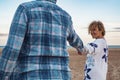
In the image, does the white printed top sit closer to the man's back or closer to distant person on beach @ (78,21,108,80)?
distant person on beach @ (78,21,108,80)

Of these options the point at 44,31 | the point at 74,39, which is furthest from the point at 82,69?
the point at 44,31

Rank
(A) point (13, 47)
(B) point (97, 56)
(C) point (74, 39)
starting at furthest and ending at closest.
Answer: (B) point (97, 56) → (C) point (74, 39) → (A) point (13, 47)

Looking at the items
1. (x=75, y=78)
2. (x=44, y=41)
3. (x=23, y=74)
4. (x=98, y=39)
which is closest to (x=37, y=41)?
(x=44, y=41)

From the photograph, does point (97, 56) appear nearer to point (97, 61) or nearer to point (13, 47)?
point (97, 61)

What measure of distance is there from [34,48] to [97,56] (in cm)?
295

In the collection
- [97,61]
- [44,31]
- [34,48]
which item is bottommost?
[97,61]

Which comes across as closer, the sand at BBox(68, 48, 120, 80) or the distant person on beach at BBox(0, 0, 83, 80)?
the distant person on beach at BBox(0, 0, 83, 80)

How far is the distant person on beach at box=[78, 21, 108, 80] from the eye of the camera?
20.9ft

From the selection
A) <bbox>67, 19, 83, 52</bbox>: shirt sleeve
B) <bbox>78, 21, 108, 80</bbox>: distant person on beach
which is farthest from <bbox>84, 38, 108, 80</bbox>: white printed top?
<bbox>67, 19, 83, 52</bbox>: shirt sleeve

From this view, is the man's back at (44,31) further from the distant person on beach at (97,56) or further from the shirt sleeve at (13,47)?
the distant person on beach at (97,56)

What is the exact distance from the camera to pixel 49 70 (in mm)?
3525

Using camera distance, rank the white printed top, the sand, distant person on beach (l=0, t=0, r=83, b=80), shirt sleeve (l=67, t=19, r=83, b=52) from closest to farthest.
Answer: distant person on beach (l=0, t=0, r=83, b=80), shirt sleeve (l=67, t=19, r=83, b=52), the white printed top, the sand

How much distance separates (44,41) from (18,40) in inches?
8.0

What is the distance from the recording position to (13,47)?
3510 millimetres
